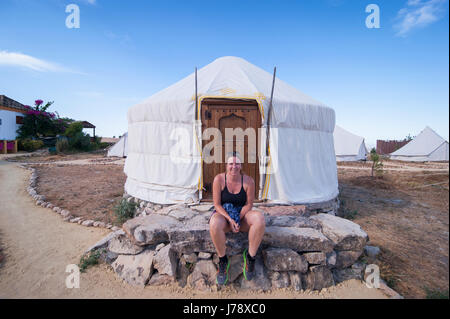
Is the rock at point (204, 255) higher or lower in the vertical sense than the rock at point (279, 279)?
higher

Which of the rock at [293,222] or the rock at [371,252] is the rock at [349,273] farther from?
the rock at [293,222]

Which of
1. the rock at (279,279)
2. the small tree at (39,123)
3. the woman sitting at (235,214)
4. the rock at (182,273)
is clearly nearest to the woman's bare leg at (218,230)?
the woman sitting at (235,214)

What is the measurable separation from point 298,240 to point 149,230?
1.61 metres

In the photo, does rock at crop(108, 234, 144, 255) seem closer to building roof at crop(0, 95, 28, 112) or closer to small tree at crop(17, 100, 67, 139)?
building roof at crop(0, 95, 28, 112)

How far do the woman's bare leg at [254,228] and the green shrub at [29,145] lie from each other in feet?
58.4

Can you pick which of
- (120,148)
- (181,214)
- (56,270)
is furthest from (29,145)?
(181,214)

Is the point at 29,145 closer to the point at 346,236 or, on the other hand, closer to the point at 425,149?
the point at 346,236

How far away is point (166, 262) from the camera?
7.51ft

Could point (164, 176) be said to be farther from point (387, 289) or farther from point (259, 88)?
point (387, 289)

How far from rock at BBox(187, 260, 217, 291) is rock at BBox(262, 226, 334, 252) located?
616mm

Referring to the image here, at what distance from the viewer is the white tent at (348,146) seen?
576 inches

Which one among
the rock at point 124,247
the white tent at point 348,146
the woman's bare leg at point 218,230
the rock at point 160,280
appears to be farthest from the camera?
the white tent at point 348,146

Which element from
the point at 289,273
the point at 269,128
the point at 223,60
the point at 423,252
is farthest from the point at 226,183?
the point at 223,60

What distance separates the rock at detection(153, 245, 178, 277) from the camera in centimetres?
226
